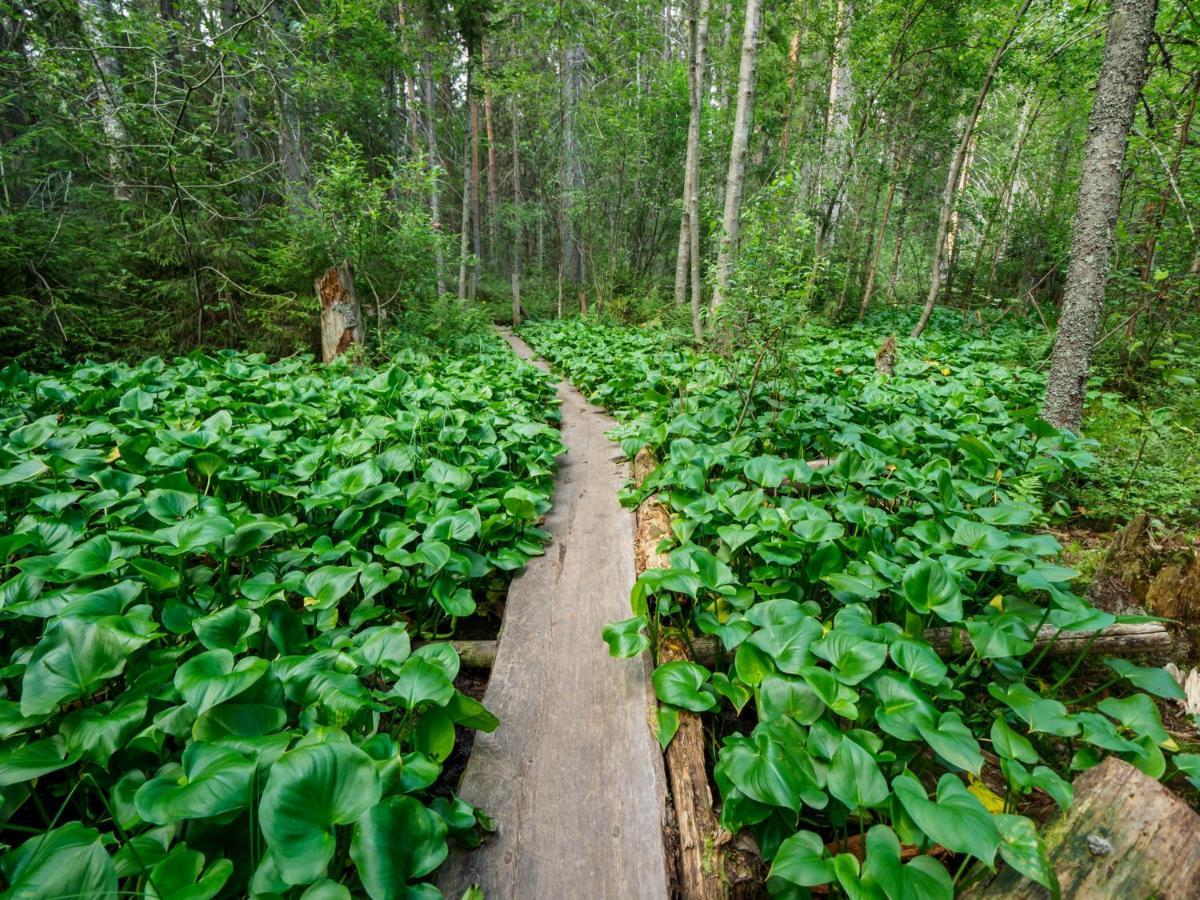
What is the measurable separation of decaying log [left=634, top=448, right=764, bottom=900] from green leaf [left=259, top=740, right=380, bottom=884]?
0.92 m

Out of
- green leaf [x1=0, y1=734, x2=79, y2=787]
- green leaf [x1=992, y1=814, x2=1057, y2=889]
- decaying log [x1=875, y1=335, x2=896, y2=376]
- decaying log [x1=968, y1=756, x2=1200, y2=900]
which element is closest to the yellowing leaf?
decaying log [x1=968, y1=756, x2=1200, y2=900]

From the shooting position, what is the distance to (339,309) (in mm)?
7316

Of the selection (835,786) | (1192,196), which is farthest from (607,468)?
(1192,196)

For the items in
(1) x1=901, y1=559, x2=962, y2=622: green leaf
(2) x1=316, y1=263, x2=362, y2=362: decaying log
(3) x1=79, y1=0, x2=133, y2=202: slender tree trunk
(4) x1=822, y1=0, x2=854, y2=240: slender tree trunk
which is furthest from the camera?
(4) x1=822, y1=0, x2=854, y2=240: slender tree trunk

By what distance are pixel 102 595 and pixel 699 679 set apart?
209cm

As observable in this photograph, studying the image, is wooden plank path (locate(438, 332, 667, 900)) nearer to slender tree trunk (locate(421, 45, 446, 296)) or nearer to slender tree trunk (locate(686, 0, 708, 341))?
slender tree trunk (locate(686, 0, 708, 341))

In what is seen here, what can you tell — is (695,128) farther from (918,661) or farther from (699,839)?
(699,839)

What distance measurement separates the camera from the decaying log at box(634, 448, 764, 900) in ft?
4.72

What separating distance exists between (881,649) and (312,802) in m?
1.70

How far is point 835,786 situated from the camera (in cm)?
143

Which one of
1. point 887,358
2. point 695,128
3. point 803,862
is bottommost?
point 803,862

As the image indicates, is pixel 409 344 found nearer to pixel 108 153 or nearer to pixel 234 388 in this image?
pixel 234 388

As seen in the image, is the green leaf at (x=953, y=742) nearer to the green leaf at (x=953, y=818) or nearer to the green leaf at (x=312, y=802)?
the green leaf at (x=953, y=818)

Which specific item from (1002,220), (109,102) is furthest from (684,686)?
(1002,220)
